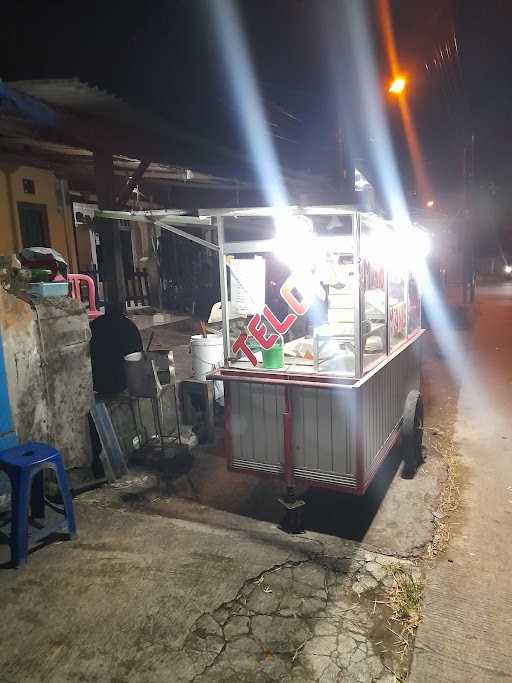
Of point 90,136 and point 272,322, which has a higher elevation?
point 90,136

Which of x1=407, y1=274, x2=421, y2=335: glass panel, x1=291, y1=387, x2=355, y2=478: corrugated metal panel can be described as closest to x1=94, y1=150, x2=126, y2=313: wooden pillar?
x1=291, y1=387, x2=355, y2=478: corrugated metal panel

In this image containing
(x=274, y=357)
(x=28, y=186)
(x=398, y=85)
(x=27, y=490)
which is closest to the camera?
(x=27, y=490)

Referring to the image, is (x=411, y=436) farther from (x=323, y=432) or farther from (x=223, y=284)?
(x=223, y=284)

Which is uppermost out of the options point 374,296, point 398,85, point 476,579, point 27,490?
point 398,85

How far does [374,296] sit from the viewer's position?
5152mm

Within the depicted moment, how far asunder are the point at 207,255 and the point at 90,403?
8994 millimetres

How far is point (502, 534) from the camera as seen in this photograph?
436 cm

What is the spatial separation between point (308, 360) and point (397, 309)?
5.09 ft

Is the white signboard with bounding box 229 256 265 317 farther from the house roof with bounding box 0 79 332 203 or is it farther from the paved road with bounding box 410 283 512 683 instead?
the house roof with bounding box 0 79 332 203

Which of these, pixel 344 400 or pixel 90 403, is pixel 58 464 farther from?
pixel 344 400

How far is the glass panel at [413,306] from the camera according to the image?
266 inches

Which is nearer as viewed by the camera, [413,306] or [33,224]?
[413,306]

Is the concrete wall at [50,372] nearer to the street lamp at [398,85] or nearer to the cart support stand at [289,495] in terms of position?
the cart support stand at [289,495]

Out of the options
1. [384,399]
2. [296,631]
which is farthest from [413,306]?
[296,631]
